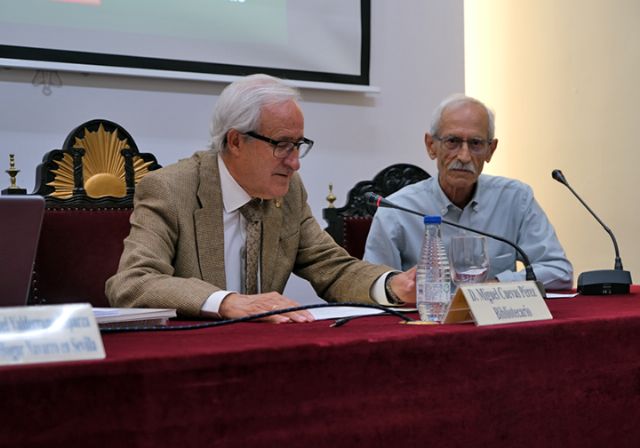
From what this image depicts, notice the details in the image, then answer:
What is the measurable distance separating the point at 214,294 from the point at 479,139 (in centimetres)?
136

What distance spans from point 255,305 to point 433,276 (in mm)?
323

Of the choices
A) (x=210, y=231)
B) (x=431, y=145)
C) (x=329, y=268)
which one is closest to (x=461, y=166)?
(x=431, y=145)

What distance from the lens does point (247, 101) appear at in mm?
2035

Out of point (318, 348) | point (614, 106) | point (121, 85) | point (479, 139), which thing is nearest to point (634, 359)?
point (318, 348)

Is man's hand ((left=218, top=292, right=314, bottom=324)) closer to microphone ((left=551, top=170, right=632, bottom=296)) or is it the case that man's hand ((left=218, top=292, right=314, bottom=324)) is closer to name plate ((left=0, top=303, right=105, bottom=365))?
name plate ((left=0, top=303, right=105, bottom=365))

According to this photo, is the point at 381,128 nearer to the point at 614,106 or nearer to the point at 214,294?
the point at 614,106

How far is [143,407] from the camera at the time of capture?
85cm

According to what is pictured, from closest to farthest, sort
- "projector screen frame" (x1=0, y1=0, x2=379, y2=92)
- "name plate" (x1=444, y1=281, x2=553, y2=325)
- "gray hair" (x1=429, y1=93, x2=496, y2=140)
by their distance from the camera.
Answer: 1. "name plate" (x1=444, y1=281, x2=553, y2=325)
2. "gray hair" (x1=429, y1=93, x2=496, y2=140)
3. "projector screen frame" (x1=0, y1=0, x2=379, y2=92)

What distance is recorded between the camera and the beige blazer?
5.35ft

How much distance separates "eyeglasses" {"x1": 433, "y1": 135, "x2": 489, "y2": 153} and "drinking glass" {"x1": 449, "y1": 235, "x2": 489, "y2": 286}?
1240mm

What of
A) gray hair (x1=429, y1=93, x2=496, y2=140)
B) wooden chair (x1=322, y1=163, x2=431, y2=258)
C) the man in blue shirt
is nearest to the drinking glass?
the man in blue shirt

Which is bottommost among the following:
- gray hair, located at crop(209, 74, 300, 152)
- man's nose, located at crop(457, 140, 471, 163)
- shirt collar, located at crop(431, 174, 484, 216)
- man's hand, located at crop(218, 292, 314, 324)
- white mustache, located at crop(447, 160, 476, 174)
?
man's hand, located at crop(218, 292, 314, 324)

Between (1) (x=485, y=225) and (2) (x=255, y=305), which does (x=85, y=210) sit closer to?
(2) (x=255, y=305)

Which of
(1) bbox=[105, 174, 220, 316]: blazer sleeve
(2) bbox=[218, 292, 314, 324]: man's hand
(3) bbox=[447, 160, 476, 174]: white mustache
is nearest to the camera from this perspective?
(2) bbox=[218, 292, 314, 324]: man's hand
